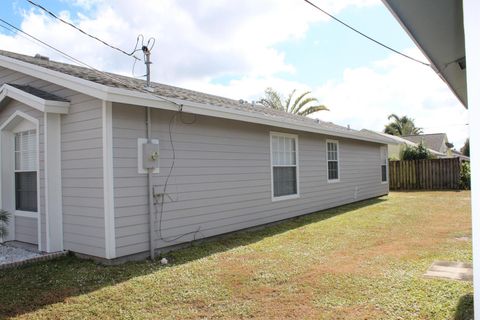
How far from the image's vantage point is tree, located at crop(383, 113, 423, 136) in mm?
41500

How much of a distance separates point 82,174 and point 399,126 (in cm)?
4153

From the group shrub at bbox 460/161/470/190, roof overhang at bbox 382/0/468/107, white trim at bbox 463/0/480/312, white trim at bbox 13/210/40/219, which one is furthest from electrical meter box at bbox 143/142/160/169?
shrub at bbox 460/161/470/190

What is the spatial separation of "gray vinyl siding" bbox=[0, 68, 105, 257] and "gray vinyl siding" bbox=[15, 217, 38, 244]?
571mm

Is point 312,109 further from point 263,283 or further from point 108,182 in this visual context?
point 263,283

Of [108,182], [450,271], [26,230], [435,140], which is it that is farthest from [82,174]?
[435,140]

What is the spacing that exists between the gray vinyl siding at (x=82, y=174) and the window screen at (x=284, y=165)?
15.7ft

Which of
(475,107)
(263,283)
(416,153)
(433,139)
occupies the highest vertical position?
(433,139)

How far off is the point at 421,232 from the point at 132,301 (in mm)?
Answer: 6289

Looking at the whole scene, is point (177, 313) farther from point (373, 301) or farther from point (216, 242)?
point (216, 242)

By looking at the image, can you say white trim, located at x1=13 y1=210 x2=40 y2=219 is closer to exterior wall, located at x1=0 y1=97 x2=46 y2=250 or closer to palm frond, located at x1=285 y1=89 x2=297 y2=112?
exterior wall, located at x1=0 y1=97 x2=46 y2=250

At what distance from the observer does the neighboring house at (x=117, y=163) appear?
5625mm

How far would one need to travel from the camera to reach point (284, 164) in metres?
9.84

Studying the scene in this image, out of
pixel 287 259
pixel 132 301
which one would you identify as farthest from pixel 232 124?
pixel 132 301

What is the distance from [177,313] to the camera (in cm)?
386
